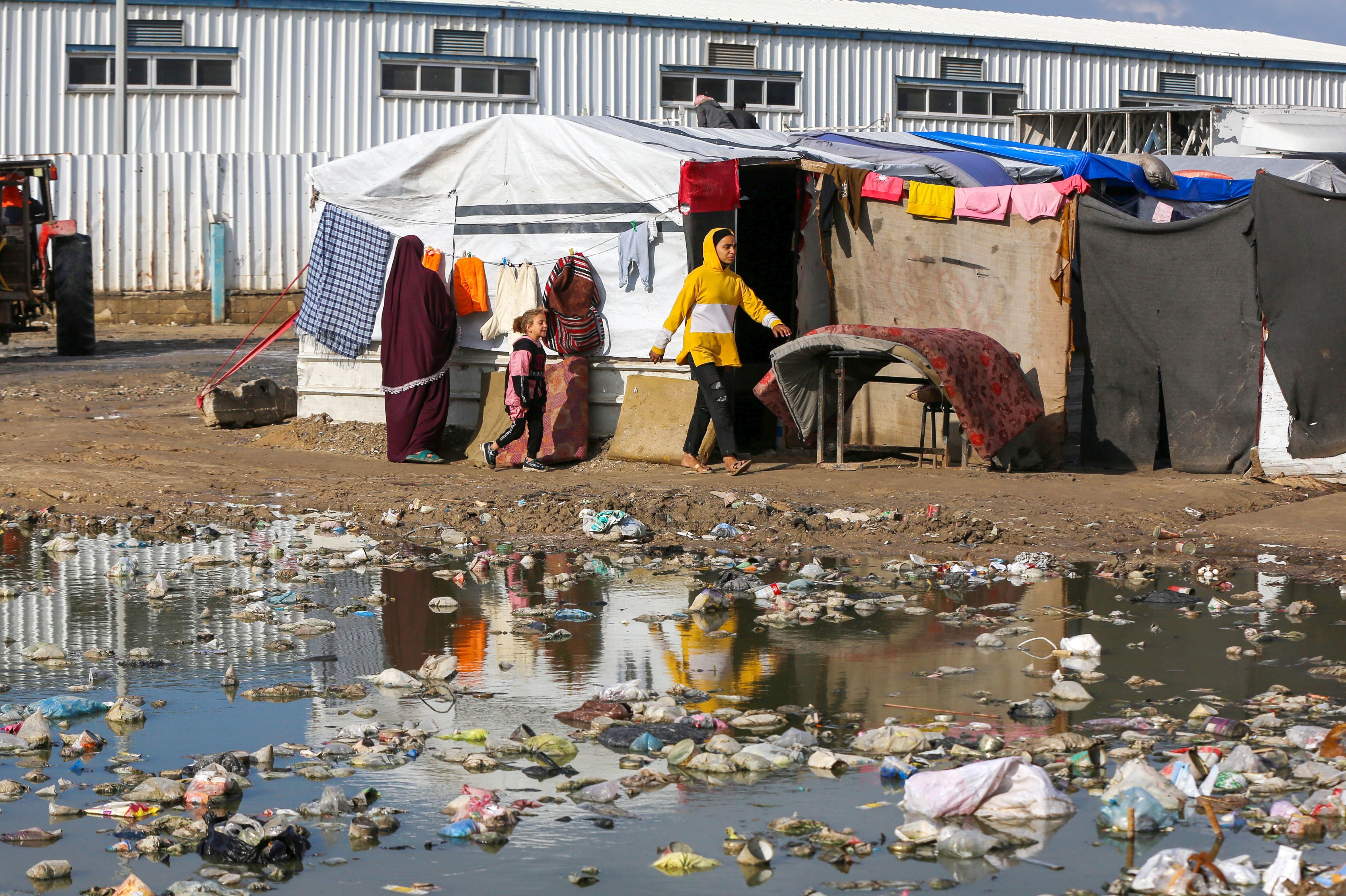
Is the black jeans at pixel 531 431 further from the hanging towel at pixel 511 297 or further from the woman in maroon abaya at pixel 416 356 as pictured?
the hanging towel at pixel 511 297

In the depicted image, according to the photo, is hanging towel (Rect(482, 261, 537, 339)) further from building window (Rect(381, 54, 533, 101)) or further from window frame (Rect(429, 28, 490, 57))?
window frame (Rect(429, 28, 490, 57))

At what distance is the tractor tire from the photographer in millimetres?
18922

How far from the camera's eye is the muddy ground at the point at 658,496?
29.2ft

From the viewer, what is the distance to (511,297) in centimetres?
1238

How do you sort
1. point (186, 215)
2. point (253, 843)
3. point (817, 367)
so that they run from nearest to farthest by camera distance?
point (253, 843)
point (817, 367)
point (186, 215)

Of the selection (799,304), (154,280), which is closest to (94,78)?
(154,280)

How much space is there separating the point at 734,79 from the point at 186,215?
9342 mm

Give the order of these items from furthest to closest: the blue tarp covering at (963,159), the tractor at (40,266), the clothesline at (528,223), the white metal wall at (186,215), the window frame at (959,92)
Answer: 1. the window frame at (959,92)
2. the white metal wall at (186,215)
3. the tractor at (40,266)
4. the blue tarp covering at (963,159)
5. the clothesline at (528,223)

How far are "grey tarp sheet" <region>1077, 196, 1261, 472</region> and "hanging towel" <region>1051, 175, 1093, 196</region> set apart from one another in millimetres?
171

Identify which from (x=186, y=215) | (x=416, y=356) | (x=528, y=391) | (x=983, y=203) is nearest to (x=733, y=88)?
(x=186, y=215)

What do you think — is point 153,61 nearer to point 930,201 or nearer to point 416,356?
point 416,356

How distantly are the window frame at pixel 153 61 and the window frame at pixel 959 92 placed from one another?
442 inches

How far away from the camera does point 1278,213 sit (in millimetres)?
10945

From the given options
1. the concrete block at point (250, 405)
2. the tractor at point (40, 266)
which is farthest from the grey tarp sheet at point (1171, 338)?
the tractor at point (40, 266)
